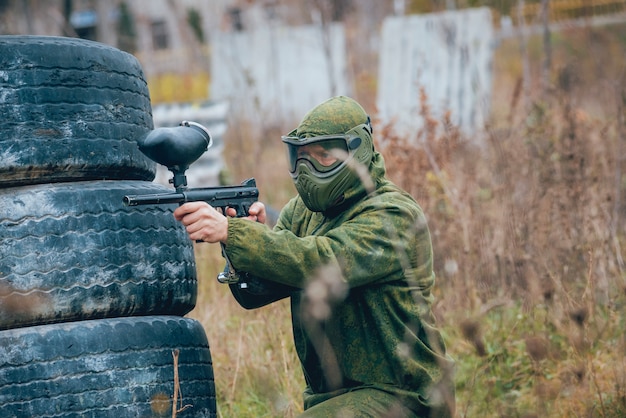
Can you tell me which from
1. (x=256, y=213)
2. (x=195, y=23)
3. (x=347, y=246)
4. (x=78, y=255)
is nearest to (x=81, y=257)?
(x=78, y=255)

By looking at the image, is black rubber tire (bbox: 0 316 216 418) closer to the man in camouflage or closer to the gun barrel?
the man in camouflage

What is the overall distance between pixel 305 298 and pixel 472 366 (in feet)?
6.94

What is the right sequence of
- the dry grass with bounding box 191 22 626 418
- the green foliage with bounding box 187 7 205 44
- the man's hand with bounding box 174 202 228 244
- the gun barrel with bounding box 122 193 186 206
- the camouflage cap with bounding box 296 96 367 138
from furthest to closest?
the green foliage with bounding box 187 7 205 44 → the dry grass with bounding box 191 22 626 418 → the camouflage cap with bounding box 296 96 367 138 → the man's hand with bounding box 174 202 228 244 → the gun barrel with bounding box 122 193 186 206

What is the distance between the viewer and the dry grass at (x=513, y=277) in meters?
4.52

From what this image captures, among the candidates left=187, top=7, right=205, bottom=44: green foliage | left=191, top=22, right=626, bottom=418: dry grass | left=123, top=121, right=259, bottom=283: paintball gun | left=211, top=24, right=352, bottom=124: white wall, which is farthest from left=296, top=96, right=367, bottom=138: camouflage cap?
left=187, top=7, right=205, bottom=44: green foliage

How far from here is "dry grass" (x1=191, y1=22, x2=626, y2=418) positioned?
4.52 metres

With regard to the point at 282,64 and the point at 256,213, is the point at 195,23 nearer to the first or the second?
the point at 282,64

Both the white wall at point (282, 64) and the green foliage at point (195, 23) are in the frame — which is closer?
the white wall at point (282, 64)

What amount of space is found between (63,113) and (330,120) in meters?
1.03

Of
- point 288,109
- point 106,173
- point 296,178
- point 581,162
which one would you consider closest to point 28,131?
point 106,173

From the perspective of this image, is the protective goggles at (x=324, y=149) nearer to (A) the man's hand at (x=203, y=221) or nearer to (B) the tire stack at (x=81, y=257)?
(A) the man's hand at (x=203, y=221)

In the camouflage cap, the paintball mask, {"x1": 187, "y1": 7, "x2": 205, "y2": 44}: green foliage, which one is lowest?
the paintball mask

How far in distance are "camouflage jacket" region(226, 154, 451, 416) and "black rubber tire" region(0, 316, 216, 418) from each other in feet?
1.42

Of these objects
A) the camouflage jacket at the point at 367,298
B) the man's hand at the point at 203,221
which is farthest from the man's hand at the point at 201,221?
the camouflage jacket at the point at 367,298
